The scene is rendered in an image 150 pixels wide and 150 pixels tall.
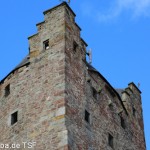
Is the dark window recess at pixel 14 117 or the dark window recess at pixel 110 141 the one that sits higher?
the dark window recess at pixel 14 117

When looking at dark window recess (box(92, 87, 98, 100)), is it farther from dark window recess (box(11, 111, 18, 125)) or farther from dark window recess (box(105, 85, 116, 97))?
dark window recess (box(11, 111, 18, 125))

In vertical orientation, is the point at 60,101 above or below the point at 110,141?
above

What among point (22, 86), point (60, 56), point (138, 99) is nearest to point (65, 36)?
point (60, 56)

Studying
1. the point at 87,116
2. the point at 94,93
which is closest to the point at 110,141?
the point at 87,116

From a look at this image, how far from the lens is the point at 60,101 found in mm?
24812

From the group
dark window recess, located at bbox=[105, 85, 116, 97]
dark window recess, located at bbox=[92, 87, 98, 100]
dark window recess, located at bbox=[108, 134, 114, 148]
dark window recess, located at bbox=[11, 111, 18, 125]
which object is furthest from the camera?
dark window recess, located at bbox=[105, 85, 116, 97]

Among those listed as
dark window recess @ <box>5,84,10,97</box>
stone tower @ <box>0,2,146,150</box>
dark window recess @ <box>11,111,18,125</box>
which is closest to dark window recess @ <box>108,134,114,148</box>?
stone tower @ <box>0,2,146,150</box>

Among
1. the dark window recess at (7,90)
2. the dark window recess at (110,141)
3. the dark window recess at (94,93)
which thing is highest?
the dark window recess at (7,90)

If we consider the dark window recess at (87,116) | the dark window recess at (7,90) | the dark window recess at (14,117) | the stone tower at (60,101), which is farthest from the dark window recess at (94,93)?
the dark window recess at (7,90)

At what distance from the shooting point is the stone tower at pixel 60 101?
80.7 ft

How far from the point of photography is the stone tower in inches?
969

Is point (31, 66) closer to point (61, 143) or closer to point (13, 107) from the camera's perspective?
point (13, 107)

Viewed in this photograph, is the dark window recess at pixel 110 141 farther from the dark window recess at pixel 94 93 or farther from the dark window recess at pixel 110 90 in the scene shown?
the dark window recess at pixel 110 90

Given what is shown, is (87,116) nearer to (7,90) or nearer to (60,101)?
(60,101)
